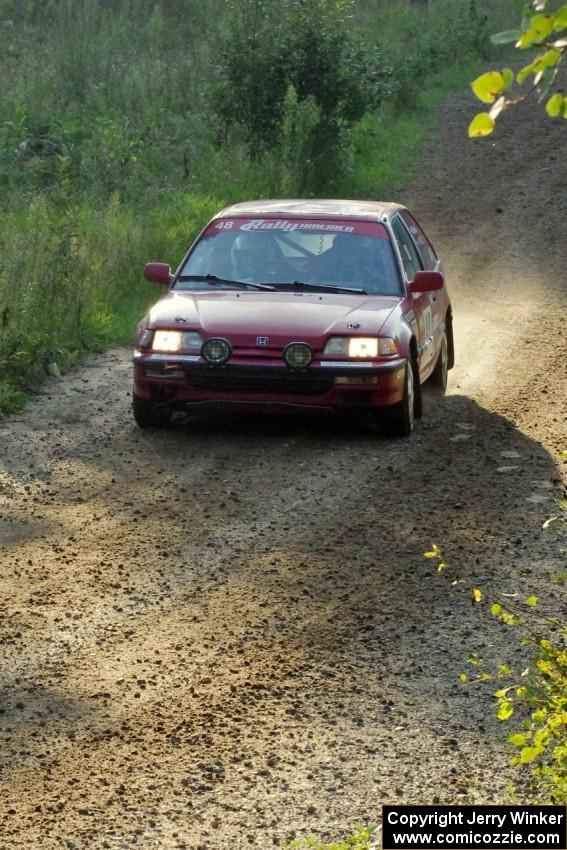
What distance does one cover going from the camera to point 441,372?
12414 millimetres

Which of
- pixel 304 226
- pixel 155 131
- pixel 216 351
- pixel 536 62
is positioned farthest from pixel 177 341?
pixel 155 131

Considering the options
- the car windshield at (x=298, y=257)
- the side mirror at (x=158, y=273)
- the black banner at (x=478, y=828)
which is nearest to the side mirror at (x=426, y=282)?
the car windshield at (x=298, y=257)

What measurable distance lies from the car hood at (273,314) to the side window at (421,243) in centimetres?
157

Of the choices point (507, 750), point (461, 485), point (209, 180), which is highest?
point (507, 750)

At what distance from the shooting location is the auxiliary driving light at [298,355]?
9875 mm

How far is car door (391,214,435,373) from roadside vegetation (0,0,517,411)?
2.98 meters

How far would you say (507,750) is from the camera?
17.7 feet

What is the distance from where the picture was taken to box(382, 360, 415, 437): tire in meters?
10.3

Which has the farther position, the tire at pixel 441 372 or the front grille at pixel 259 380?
the tire at pixel 441 372

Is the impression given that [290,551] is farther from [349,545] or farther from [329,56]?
[329,56]

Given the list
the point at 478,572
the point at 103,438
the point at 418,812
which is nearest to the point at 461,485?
the point at 478,572

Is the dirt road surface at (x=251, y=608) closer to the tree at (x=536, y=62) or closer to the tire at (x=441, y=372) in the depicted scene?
the tire at (x=441, y=372)

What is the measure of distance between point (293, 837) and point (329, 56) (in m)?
17.5

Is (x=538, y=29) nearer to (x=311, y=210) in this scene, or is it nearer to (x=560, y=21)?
(x=560, y=21)
